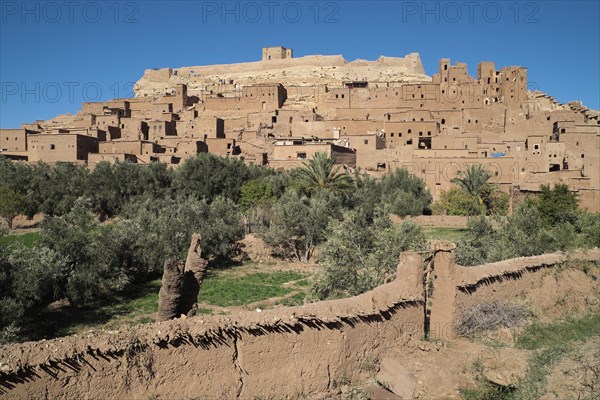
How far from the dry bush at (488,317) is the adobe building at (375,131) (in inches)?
603

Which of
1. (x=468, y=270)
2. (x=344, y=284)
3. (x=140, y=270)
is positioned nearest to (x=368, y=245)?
(x=344, y=284)

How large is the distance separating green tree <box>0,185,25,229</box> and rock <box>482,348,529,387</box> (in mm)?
26733

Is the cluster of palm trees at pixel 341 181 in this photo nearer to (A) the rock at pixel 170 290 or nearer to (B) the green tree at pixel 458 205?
(B) the green tree at pixel 458 205

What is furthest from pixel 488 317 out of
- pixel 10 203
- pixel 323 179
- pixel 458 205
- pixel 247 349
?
pixel 10 203

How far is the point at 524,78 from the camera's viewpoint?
4834 cm

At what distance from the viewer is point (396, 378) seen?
6625 millimetres

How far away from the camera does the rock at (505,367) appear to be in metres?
6.73

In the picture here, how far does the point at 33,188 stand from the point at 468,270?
2824 centimetres

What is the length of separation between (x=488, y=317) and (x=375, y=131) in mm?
35194

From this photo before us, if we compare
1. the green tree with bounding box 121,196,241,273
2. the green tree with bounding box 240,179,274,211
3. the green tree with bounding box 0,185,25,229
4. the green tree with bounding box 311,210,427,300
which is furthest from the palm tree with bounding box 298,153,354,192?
the green tree with bounding box 0,185,25,229

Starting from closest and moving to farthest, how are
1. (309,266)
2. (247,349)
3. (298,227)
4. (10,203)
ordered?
(247,349) → (309,266) → (298,227) → (10,203)

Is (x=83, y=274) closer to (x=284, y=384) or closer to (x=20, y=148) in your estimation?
(x=284, y=384)

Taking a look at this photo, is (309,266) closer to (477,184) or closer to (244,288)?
(244,288)

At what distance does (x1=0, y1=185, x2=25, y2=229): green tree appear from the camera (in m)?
26.5
